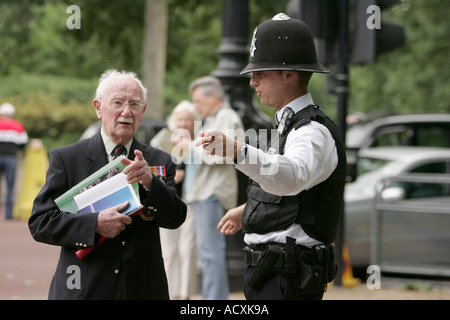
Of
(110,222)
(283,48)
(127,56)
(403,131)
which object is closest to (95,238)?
(110,222)

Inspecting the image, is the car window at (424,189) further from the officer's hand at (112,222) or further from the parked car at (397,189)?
the officer's hand at (112,222)

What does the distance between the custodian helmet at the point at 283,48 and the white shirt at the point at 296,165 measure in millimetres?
164

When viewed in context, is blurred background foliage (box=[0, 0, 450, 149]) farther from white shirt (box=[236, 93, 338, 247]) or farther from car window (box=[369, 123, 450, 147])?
white shirt (box=[236, 93, 338, 247])

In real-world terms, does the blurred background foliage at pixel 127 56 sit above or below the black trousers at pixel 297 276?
above

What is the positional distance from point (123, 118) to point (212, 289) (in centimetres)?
346

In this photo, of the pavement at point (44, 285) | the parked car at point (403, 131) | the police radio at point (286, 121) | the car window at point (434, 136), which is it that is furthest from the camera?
the car window at point (434, 136)

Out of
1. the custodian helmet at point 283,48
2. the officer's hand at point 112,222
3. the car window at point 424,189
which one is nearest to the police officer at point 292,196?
the custodian helmet at point 283,48

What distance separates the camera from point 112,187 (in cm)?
344

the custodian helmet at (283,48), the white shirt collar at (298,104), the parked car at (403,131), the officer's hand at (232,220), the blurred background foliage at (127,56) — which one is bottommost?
the officer's hand at (232,220)

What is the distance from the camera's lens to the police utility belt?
338cm

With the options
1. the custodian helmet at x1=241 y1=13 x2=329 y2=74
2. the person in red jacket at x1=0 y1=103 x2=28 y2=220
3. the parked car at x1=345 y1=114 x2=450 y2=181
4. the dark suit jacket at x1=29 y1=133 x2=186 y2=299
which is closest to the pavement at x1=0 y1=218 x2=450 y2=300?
the person in red jacket at x1=0 y1=103 x2=28 y2=220

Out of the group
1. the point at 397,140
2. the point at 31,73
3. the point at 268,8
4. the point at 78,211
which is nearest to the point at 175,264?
the point at 78,211

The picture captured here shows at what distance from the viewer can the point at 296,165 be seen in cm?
304

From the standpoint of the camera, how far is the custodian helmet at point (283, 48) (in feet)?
11.2
